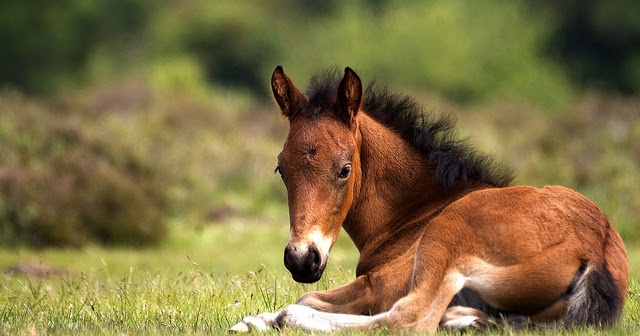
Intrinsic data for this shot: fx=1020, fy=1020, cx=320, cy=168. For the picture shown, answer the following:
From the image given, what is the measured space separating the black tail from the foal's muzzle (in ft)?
5.69

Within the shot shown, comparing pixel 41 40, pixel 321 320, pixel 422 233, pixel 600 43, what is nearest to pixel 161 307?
pixel 321 320

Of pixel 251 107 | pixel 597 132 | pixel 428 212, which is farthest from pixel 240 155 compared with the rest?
A: pixel 428 212

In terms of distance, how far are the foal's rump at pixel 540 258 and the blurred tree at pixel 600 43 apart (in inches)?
2389

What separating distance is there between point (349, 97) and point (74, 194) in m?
11.3

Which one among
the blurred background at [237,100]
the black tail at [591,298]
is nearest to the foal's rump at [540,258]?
the black tail at [591,298]

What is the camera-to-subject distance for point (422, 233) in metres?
7.73

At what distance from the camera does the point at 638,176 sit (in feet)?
67.3

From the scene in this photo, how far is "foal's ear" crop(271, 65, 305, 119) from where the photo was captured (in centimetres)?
802

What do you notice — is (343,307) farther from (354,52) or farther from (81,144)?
(354,52)

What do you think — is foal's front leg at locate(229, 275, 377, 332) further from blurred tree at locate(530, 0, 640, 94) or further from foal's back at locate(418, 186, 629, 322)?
blurred tree at locate(530, 0, 640, 94)

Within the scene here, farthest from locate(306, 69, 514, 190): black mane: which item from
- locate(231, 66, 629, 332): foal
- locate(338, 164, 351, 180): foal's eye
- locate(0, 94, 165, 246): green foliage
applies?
locate(0, 94, 165, 246): green foliage

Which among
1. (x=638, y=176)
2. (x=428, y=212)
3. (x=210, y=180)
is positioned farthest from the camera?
(x=210, y=180)

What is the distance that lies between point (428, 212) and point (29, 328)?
3152 mm

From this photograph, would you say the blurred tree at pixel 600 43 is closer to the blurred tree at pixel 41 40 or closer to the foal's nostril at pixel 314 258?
the blurred tree at pixel 41 40
